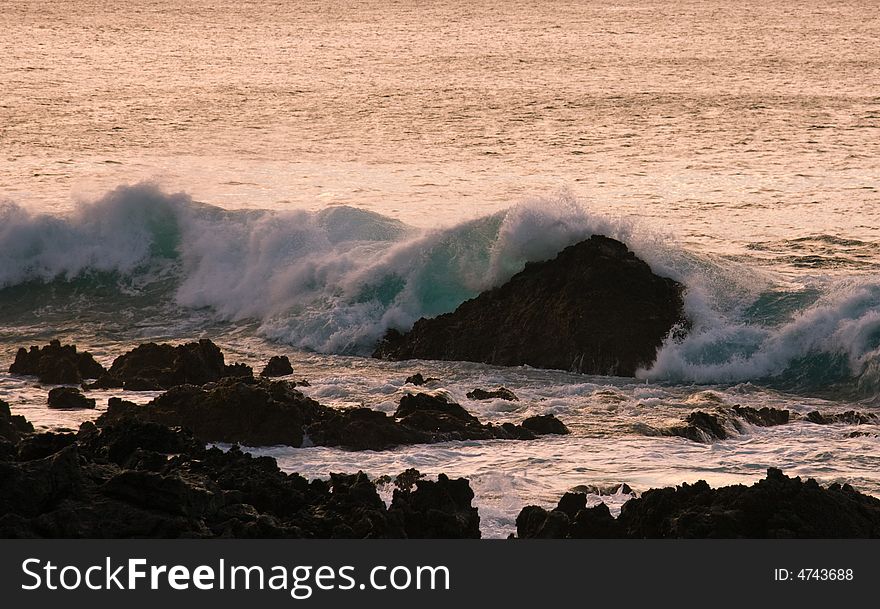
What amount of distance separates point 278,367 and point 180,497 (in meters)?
9.08

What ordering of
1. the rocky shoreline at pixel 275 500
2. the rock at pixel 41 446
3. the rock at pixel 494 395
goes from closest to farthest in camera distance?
1. the rocky shoreline at pixel 275 500
2. the rock at pixel 41 446
3. the rock at pixel 494 395

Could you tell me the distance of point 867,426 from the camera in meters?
17.4

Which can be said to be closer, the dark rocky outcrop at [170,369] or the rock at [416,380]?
the dark rocky outcrop at [170,369]

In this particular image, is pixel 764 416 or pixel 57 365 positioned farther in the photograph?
pixel 57 365

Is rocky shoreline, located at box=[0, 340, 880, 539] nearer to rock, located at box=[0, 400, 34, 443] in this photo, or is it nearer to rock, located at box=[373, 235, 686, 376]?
rock, located at box=[0, 400, 34, 443]

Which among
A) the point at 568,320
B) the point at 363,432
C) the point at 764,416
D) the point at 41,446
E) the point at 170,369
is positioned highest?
the point at 568,320

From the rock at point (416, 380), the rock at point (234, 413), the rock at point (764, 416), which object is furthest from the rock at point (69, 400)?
the rock at point (764, 416)

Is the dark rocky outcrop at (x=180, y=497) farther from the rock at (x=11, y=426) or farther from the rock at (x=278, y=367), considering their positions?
the rock at (x=278, y=367)

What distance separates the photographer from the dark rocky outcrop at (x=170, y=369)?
18.8 m

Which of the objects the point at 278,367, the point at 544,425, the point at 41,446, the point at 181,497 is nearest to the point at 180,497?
the point at 181,497

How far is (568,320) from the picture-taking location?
20.8 metres

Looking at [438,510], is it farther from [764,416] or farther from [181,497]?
[764,416]

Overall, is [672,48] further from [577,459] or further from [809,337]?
[577,459]
